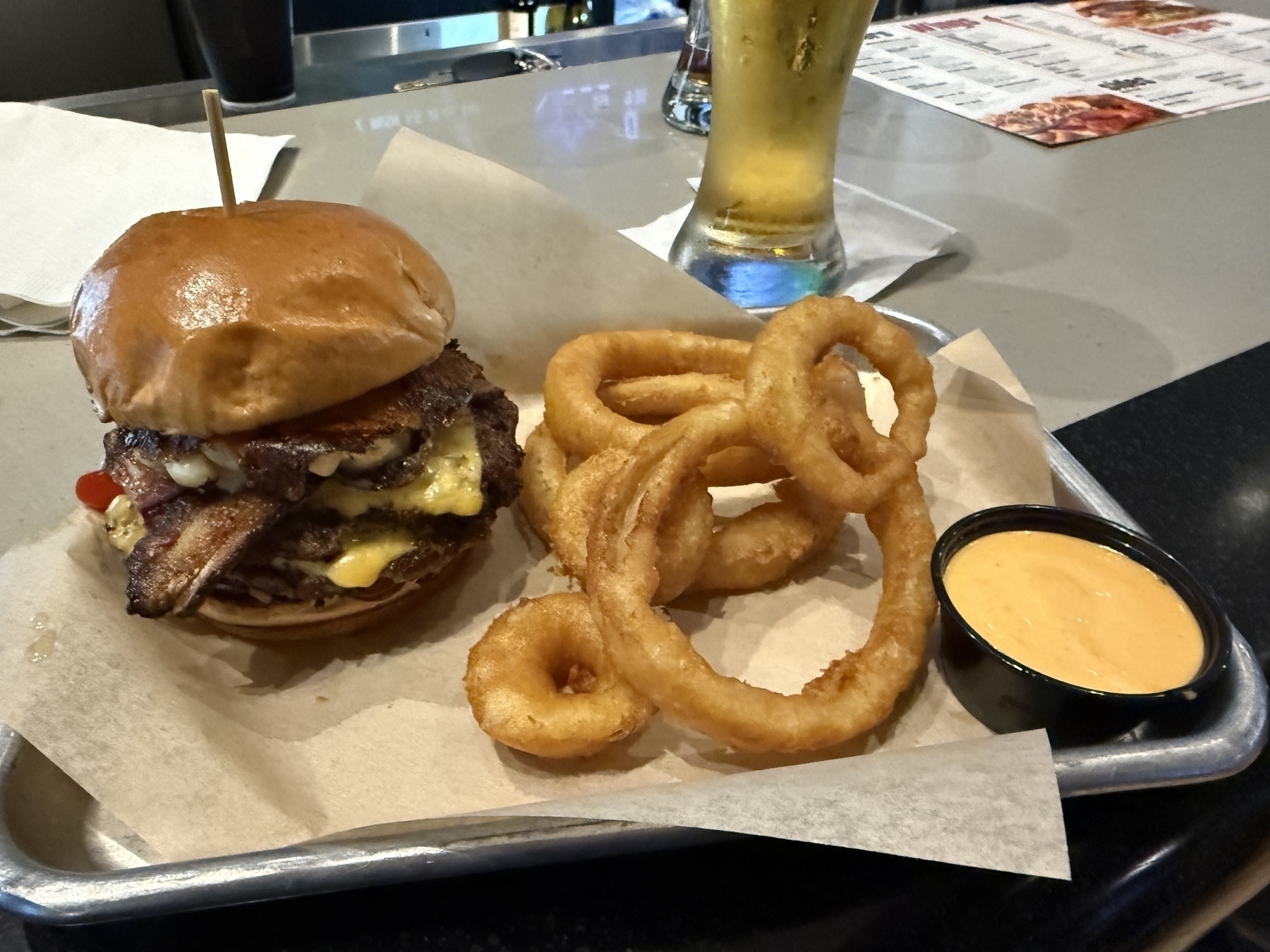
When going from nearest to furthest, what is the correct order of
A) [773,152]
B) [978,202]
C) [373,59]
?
[773,152]
[978,202]
[373,59]

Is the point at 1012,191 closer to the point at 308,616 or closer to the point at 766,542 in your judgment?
the point at 766,542

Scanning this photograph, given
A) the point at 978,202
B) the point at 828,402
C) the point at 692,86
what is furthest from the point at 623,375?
the point at 692,86

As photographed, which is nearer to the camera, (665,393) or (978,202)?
(665,393)

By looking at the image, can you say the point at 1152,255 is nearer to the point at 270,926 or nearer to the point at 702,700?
the point at 702,700

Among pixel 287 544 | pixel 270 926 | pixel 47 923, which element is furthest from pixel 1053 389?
pixel 47 923

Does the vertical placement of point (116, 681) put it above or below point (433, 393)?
below

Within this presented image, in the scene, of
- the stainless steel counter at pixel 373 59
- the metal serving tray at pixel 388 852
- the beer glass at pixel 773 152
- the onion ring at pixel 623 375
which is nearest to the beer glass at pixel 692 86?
the stainless steel counter at pixel 373 59
